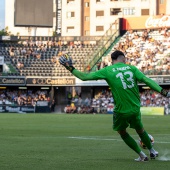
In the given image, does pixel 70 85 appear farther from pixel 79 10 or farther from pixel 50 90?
pixel 79 10

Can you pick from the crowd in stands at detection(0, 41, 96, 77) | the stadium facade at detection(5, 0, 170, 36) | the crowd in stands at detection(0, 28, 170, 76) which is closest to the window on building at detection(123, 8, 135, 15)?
the stadium facade at detection(5, 0, 170, 36)

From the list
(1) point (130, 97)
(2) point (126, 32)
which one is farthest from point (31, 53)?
(1) point (130, 97)

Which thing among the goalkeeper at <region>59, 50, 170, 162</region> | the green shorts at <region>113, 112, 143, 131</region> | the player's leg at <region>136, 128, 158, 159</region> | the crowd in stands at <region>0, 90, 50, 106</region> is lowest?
the crowd in stands at <region>0, 90, 50, 106</region>

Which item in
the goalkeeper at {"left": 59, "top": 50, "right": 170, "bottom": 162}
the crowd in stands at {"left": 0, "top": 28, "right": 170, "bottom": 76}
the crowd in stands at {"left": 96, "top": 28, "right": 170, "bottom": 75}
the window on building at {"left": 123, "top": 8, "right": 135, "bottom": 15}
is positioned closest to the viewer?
the goalkeeper at {"left": 59, "top": 50, "right": 170, "bottom": 162}

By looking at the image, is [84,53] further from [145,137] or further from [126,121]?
[126,121]

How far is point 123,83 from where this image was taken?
1148cm

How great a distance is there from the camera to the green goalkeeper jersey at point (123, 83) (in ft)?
37.6

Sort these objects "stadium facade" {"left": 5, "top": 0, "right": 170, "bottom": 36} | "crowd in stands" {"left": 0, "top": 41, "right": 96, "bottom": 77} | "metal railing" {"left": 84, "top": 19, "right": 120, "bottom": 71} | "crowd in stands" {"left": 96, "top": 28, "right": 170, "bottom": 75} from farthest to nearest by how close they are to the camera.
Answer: "stadium facade" {"left": 5, "top": 0, "right": 170, "bottom": 36} < "crowd in stands" {"left": 0, "top": 41, "right": 96, "bottom": 77} < "metal railing" {"left": 84, "top": 19, "right": 120, "bottom": 71} < "crowd in stands" {"left": 96, "top": 28, "right": 170, "bottom": 75}

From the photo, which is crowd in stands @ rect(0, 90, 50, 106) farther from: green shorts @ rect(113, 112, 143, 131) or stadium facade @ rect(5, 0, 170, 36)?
green shorts @ rect(113, 112, 143, 131)

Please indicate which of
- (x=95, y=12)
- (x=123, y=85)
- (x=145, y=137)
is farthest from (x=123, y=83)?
(x=95, y=12)

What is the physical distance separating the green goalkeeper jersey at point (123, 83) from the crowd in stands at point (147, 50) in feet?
159

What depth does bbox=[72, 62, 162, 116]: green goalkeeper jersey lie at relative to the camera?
37.6ft

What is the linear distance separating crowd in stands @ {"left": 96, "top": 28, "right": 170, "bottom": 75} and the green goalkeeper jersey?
48.4 m

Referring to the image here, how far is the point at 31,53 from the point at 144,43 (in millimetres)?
12915
